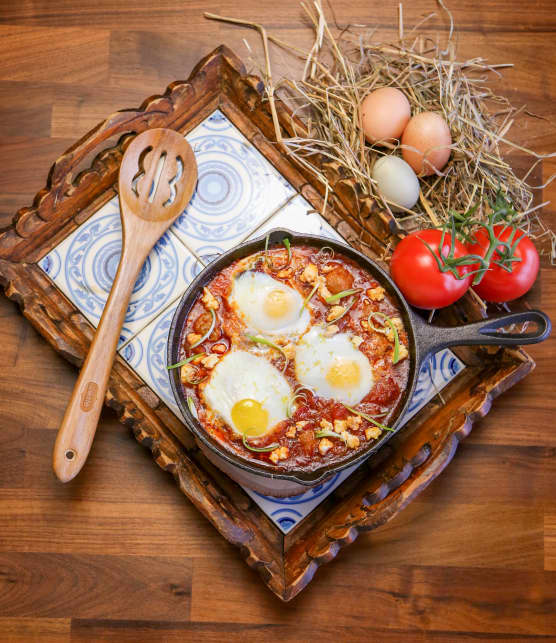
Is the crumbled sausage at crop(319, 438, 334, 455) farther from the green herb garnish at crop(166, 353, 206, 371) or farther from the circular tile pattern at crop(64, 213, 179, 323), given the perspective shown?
the circular tile pattern at crop(64, 213, 179, 323)

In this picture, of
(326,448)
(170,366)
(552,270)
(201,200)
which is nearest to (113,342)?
(170,366)

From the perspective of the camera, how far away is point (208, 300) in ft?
7.20

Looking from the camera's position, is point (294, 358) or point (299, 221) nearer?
point (294, 358)

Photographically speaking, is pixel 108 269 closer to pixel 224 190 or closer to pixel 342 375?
pixel 224 190

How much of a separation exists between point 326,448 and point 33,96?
→ 1834mm

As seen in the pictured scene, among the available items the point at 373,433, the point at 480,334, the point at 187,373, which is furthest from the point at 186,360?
the point at 480,334

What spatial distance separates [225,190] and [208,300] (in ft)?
1.75

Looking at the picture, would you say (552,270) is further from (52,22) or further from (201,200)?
(52,22)

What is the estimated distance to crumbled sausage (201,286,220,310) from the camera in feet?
7.19

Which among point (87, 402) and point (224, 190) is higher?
point (224, 190)

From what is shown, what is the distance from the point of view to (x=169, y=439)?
2.30 meters

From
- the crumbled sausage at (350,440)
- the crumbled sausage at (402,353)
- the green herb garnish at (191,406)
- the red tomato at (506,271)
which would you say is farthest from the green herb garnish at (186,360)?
the red tomato at (506,271)

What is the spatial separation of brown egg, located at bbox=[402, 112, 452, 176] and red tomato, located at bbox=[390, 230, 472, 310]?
36 cm

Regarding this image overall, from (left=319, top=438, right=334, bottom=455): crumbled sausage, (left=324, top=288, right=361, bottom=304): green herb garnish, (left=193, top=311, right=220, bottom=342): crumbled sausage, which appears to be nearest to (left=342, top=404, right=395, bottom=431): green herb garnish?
(left=319, top=438, right=334, bottom=455): crumbled sausage
